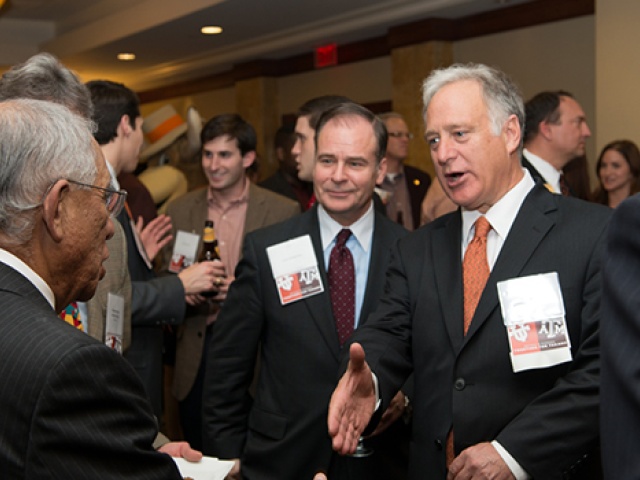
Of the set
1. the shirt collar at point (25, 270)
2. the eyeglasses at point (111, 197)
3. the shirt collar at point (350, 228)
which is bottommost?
the shirt collar at point (25, 270)

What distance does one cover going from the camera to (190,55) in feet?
36.6

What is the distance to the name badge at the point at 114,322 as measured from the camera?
7.86ft

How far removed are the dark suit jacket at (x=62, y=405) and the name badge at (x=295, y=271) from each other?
130 cm

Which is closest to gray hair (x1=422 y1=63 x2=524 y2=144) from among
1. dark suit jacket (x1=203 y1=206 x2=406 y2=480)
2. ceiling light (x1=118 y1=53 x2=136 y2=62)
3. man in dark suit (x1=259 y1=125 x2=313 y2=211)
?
dark suit jacket (x1=203 y1=206 x2=406 y2=480)

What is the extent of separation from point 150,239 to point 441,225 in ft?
6.02

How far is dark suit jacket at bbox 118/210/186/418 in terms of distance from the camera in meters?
2.98

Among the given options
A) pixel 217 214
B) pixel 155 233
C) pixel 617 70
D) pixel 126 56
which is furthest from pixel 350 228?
pixel 126 56

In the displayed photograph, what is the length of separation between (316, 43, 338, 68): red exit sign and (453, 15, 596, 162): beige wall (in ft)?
7.38

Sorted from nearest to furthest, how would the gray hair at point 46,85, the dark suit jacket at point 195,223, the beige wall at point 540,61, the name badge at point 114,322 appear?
the gray hair at point 46,85 → the name badge at point 114,322 → the dark suit jacket at point 195,223 → the beige wall at point 540,61

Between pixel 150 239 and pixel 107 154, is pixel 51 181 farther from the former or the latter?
pixel 150 239

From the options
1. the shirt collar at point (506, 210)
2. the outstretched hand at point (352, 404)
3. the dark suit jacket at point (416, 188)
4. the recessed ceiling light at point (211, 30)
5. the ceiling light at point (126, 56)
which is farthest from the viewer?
the ceiling light at point (126, 56)

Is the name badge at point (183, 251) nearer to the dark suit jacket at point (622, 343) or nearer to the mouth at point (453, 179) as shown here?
the mouth at point (453, 179)

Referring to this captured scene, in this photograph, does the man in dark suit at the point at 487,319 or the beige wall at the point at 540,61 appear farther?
the beige wall at the point at 540,61

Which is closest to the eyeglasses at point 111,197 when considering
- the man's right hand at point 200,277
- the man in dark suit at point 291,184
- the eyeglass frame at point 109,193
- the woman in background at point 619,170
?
the eyeglass frame at point 109,193
